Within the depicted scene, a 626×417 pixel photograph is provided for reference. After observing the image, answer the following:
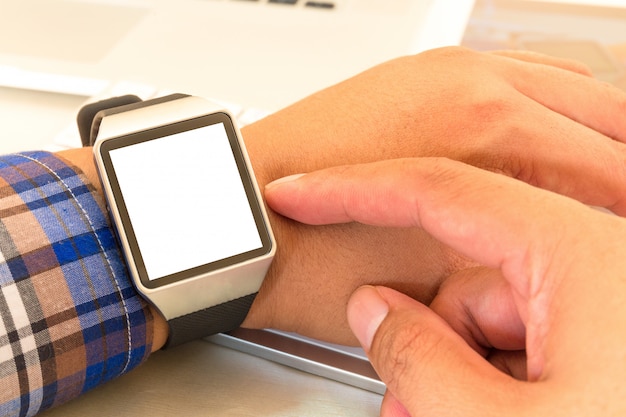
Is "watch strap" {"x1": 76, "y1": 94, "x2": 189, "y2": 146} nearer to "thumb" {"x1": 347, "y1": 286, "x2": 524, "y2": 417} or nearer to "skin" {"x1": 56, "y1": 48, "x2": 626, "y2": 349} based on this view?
"skin" {"x1": 56, "y1": 48, "x2": 626, "y2": 349}

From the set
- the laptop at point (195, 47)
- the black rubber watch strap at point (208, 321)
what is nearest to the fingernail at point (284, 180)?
the black rubber watch strap at point (208, 321)

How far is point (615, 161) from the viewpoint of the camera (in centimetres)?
73

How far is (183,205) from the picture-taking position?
1.82 feet

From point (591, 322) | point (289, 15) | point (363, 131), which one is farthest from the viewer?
point (289, 15)

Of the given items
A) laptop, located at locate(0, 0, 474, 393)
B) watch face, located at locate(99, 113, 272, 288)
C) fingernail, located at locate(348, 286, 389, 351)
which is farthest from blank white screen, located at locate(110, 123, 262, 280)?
laptop, located at locate(0, 0, 474, 393)

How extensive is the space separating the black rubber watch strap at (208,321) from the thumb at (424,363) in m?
0.11

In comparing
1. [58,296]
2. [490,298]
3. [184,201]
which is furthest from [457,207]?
[58,296]

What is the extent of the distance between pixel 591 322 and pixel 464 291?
0.59 ft

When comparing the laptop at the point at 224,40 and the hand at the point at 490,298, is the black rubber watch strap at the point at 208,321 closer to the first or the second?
the hand at the point at 490,298

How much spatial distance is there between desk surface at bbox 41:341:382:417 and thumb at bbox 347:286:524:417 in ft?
0.24

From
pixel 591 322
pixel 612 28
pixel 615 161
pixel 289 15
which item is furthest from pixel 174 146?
pixel 612 28

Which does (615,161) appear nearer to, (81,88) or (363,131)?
(363,131)

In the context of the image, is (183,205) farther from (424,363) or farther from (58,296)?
(424,363)

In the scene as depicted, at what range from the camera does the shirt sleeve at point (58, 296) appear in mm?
525
